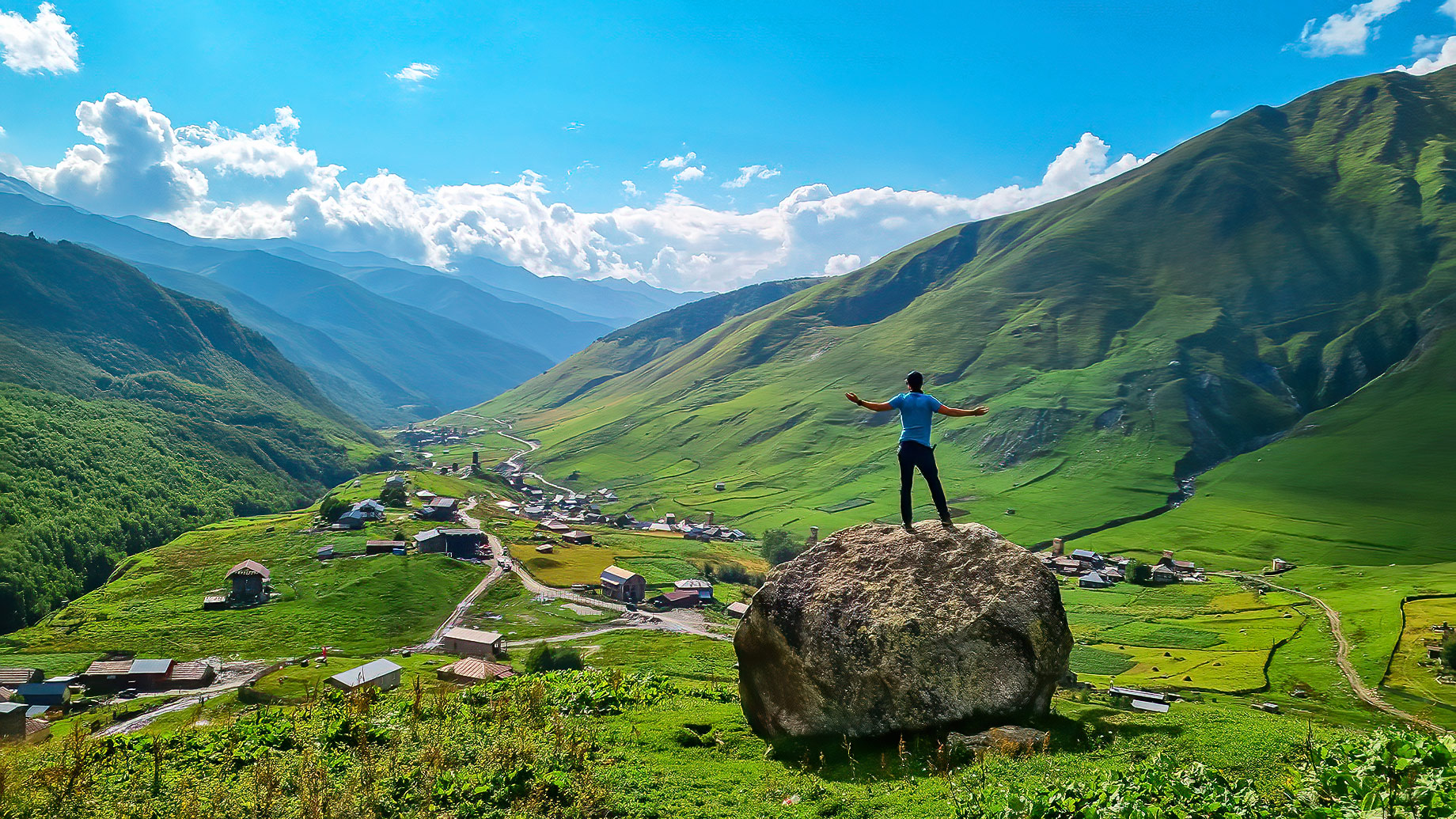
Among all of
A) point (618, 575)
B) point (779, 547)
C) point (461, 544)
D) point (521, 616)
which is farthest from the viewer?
point (779, 547)

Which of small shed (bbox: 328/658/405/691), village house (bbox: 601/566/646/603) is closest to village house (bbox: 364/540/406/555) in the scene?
village house (bbox: 601/566/646/603)

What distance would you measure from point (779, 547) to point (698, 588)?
138ft

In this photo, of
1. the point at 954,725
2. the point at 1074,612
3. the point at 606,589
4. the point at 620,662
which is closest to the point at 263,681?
the point at 620,662

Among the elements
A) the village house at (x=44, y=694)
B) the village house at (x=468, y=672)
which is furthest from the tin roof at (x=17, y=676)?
the village house at (x=468, y=672)

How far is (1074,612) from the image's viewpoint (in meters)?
107

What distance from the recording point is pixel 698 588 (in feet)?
407

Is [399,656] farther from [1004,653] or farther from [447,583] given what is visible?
[1004,653]

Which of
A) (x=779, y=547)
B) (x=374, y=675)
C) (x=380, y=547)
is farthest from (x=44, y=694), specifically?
(x=779, y=547)

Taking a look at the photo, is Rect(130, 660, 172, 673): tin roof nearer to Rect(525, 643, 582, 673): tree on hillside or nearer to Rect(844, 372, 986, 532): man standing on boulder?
Rect(525, 643, 582, 673): tree on hillside

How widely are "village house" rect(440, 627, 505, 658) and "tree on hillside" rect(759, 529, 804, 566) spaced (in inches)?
3220

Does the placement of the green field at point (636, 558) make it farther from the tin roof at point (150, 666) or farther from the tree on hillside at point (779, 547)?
the tin roof at point (150, 666)

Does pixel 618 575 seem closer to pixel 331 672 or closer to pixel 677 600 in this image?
pixel 677 600

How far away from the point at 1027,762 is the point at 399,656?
286 feet

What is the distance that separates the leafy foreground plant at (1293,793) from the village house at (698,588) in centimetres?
11263
